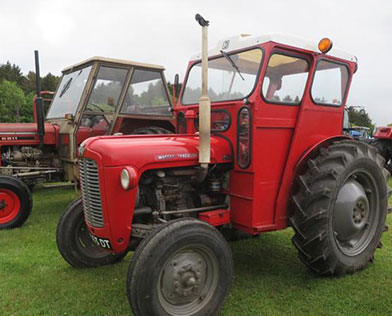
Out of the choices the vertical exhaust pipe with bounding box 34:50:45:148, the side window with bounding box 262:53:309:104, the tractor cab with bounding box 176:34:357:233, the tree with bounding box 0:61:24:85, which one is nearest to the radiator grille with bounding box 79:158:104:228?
the tractor cab with bounding box 176:34:357:233

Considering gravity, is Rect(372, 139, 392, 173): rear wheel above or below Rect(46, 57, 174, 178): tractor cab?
below

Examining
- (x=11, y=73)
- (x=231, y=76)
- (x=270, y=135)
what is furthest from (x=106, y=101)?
(x=11, y=73)

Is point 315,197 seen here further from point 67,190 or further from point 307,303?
point 67,190

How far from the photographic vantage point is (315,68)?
3.34 meters

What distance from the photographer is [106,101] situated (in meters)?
5.84

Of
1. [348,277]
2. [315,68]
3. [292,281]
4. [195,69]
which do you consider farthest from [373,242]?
[195,69]

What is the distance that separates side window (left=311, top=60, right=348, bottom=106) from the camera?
3437mm

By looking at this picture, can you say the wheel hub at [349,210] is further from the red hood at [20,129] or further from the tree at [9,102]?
the tree at [9,102]

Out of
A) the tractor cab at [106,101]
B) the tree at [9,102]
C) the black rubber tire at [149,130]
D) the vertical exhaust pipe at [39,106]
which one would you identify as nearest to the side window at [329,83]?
the black rubber tire at [149,130]

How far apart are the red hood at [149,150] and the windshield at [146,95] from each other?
312cm

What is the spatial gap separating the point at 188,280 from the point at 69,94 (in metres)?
4.63

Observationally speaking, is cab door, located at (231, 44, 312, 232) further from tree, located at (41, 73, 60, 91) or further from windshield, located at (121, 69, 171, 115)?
tree, located at (41, 73, 60, 91)

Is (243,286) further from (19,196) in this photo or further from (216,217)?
(19,196)

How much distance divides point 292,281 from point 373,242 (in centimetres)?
103
